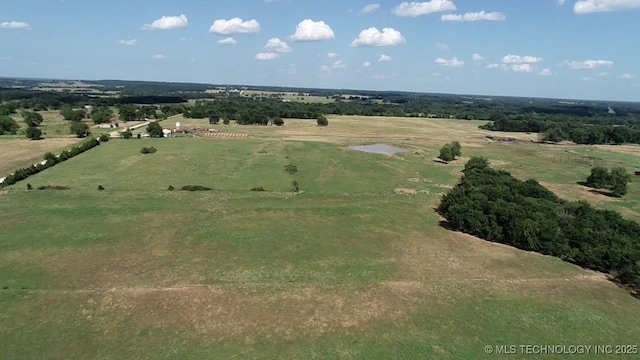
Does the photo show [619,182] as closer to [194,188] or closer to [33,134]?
[194,188]

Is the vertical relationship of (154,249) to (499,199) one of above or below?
below

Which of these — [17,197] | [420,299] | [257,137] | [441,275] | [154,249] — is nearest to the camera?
[420,299]


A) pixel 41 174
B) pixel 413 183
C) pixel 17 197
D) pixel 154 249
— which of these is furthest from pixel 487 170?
pixel 41 174

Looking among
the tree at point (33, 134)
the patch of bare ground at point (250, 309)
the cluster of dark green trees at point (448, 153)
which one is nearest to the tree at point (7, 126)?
the tree at point (33, 134)

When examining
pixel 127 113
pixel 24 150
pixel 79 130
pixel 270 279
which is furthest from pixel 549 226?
pixel 127 113

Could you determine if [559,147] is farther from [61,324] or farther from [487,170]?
[61,324]

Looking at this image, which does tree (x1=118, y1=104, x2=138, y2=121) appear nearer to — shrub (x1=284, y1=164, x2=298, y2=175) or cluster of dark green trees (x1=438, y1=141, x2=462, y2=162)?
shrub (x1=284, y1=164, x2=298, y2=175)
